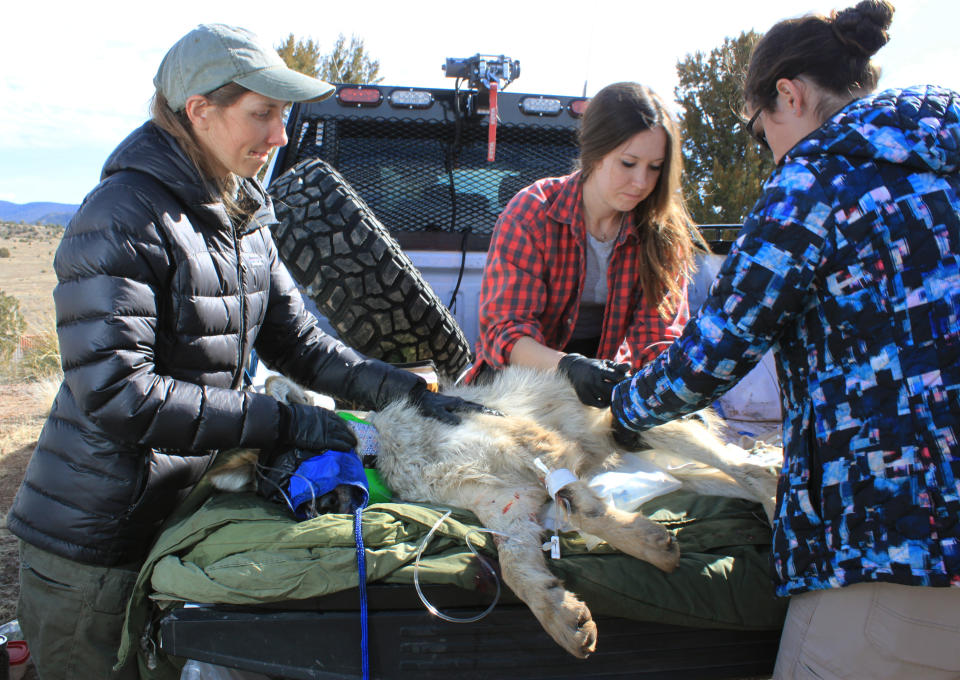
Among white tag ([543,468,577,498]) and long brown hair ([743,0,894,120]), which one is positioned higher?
long brown hair ([743,0,894,120])

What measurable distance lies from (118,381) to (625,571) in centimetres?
161

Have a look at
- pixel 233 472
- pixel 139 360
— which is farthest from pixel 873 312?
pixel 233 472

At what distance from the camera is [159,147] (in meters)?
2.28

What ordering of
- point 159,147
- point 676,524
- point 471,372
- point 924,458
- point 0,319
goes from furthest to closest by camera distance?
point 0,319, point 471,372, point 676,524, point 159,147, point 924,458

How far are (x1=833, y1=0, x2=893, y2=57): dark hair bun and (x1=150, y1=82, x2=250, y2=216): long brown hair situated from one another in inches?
70.5

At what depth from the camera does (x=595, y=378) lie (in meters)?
2.84

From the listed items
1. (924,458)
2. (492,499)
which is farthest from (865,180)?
(492,499)

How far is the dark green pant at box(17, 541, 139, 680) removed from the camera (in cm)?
225

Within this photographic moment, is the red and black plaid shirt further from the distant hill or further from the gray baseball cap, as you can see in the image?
the distant hill

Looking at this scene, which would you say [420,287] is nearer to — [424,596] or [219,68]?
[219,68]

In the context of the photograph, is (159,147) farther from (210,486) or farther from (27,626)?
(27,626)

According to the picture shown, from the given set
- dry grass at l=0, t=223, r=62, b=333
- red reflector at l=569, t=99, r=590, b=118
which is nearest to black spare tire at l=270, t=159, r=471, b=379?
red reflector at l=569, t=99, r=590, b=118

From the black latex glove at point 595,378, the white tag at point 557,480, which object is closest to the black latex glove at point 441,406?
the black latex glove at point 595,378

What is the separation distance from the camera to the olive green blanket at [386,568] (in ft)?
6.63
